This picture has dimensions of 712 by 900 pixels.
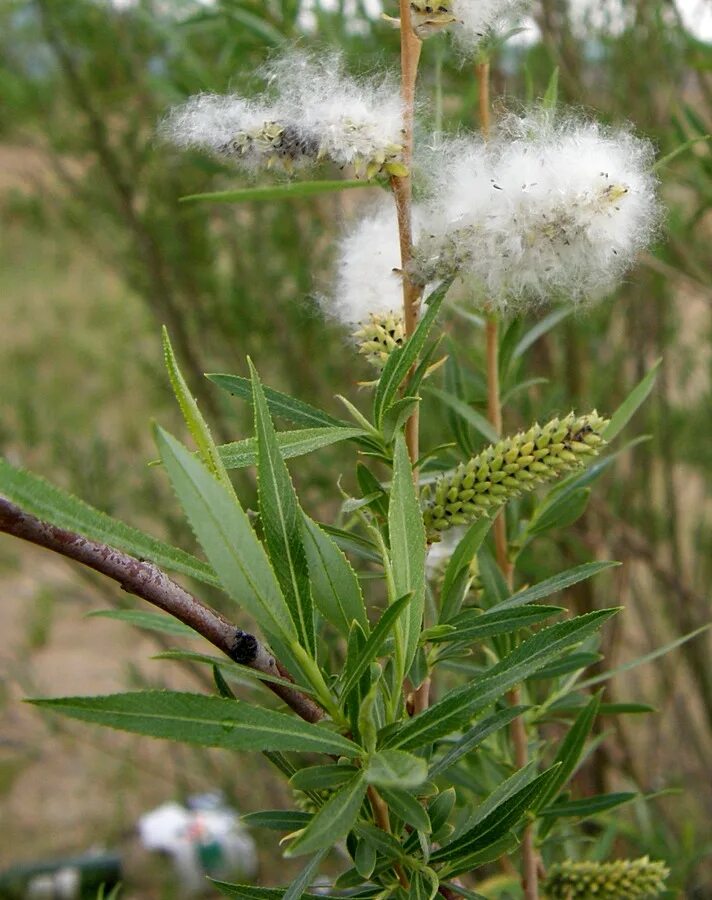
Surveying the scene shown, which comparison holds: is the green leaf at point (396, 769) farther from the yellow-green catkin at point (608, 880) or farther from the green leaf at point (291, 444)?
the yellow-green catkin at point (608, 880)

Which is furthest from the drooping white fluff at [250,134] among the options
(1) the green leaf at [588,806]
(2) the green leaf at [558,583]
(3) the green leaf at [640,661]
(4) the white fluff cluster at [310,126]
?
(1) the green leaf at [588,806]

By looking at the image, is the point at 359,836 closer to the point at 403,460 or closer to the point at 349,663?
the point at 349,663

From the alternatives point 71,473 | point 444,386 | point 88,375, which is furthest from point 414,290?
point 88,375

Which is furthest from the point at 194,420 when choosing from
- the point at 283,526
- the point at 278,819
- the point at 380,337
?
the point at 278,819

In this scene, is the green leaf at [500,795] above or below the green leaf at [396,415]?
below

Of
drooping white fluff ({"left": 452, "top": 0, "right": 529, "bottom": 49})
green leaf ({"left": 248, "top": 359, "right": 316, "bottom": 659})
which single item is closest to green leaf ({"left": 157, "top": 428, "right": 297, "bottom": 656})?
green leaf ({"left": 248, "top": 359, "right": 316, "bottom": 659})

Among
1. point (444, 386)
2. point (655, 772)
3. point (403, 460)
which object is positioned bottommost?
point (655, 772)

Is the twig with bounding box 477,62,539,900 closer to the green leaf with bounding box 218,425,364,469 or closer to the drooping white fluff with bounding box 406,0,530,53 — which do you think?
the drooping white fluff with bounding box 406,0,530,53
